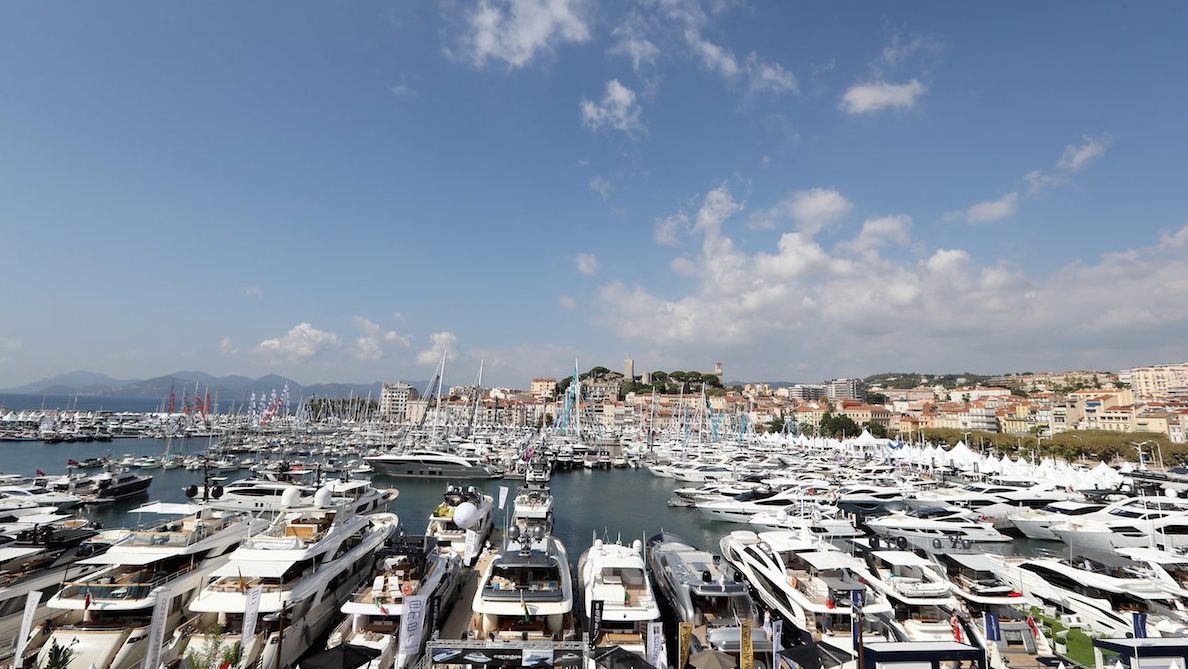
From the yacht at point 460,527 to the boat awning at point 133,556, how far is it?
727 cm

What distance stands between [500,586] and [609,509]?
28048 mm

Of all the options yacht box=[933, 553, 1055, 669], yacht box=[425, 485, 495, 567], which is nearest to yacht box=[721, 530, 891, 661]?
yacht box=[933, 553, 1055, 669]

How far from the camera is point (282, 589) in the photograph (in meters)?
13.2

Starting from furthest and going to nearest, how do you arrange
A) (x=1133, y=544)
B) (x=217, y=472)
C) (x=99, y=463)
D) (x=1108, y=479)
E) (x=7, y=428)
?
(x=7, y=428), (x=99, y=463), (x=217, y=472), (x=1108, y=479), (x=1133, y=544)

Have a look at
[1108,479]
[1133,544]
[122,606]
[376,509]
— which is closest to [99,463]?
[376,509]

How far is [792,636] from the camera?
1445 cm

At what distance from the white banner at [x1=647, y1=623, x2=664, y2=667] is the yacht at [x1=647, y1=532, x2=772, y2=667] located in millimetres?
1382

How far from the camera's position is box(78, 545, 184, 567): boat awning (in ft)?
45.2

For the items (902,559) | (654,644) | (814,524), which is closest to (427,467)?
(814,524)

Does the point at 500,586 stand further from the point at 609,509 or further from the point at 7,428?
the point at 7,428

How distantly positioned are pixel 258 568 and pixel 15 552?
967 cm

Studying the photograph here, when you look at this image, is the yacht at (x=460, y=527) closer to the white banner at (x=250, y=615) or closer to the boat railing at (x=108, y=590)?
the white banner at (x=250, y=615)

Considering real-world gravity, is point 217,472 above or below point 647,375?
below

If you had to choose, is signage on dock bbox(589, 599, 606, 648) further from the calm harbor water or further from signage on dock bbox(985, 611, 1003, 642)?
the calm harbor water
